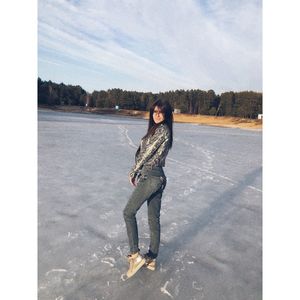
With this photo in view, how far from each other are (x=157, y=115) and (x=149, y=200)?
78 cm

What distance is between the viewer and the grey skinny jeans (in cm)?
253

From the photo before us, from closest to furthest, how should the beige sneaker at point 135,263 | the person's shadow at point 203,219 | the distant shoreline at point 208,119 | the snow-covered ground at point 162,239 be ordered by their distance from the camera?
the snow-covered ground at point 162,239
the beige sneaker at point 135,263
the person's shadow at point 203,219
the distant shoreline at point 208,119

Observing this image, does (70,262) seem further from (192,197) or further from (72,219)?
(192,197)

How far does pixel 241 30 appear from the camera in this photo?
17.1 feet

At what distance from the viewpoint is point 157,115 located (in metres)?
2.54

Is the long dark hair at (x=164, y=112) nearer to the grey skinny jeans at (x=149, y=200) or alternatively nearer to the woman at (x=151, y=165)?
the woman at (x=151, y=165)

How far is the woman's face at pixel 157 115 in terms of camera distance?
2.53 m

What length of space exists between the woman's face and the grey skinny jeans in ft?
1.38

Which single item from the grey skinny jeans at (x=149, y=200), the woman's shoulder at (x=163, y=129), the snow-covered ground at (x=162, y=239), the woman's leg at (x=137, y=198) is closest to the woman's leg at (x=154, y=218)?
the grey skinny jeans at (x=149, y=200)

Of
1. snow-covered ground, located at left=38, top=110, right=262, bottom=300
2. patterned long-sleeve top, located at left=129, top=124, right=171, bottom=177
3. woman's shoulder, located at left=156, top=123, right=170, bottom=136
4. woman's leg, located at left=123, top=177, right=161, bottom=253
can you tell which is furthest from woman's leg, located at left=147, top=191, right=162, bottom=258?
woman's shoulder, located at left=156, top=123, right=170, bottom=136

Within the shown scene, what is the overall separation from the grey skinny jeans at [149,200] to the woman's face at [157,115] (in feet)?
1.38
